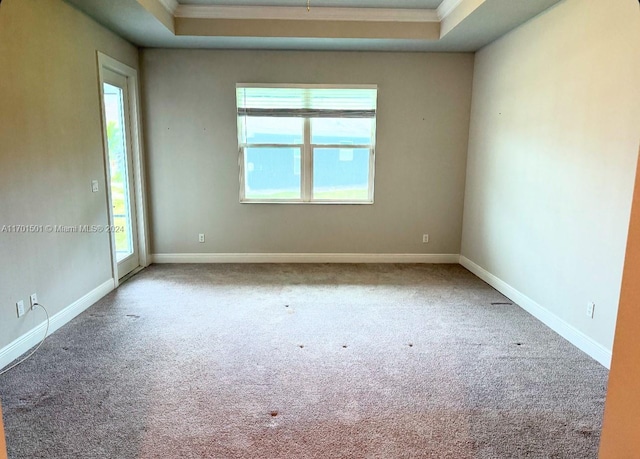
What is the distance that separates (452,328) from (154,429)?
2.31m

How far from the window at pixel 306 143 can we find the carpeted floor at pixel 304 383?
1641 millimetres

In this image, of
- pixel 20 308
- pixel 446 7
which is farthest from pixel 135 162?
pixel 446 7

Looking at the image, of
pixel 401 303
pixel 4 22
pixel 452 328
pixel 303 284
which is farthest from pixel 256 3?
pixel 452 328

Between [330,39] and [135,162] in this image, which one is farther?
[135,162]

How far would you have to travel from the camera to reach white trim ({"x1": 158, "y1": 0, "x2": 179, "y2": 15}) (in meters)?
3.63

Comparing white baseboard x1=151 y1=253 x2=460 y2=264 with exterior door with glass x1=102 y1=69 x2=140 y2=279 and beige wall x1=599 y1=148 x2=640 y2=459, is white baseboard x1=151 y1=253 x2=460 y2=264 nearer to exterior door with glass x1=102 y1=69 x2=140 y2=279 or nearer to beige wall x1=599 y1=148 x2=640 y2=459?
exterior door with glass x1=102 y1=69 x2=140 y2=279

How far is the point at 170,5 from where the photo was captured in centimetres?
376

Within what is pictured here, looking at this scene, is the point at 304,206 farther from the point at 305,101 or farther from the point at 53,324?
the point at 53,324

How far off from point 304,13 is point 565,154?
9.46ft

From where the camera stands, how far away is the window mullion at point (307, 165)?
478cm

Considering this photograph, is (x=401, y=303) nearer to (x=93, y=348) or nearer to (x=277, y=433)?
(x=277, y=433)

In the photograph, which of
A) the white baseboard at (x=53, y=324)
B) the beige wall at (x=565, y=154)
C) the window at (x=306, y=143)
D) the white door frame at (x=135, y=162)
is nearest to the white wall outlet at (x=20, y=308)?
the white baseboard at (x=53, y=324)

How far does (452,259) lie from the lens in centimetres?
511

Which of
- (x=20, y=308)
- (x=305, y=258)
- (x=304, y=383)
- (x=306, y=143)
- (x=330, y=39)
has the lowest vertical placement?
(x=304, y=383)
